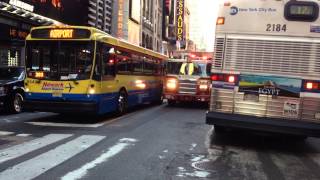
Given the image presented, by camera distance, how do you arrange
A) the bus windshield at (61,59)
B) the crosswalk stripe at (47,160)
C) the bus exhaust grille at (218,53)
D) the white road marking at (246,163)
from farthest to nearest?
1. the bus windshield at (61,59)
2. the bus exhaust grille at (218,53)
3. the white road marking at (246,163)
4. the crosswalk stripe at (47,160)

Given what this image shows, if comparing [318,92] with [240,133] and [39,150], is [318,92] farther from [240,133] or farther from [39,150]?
[39,150]

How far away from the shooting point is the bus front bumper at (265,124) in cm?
1001

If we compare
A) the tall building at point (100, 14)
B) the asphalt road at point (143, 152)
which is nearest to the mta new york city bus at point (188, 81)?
the asphalt road at point (143, 152)

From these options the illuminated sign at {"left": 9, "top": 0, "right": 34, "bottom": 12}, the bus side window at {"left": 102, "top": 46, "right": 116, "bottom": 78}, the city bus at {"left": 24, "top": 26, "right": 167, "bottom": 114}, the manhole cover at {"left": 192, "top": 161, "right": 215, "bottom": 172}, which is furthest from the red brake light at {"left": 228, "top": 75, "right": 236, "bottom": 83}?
the illuminated sign at {"left": 9, "top": 0, "right": 34, "bottom": 12}

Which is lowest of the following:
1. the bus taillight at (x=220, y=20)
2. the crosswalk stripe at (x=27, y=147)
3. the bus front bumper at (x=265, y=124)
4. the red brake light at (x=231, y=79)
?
the crosswalk stripe at (x=27, y=147)

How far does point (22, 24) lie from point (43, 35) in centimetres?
1192

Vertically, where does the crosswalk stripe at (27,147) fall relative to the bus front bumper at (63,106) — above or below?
below

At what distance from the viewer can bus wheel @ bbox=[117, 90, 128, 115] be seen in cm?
1646

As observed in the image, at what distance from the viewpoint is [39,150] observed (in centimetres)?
945

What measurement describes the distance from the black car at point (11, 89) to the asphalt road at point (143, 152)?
1608 millimetres

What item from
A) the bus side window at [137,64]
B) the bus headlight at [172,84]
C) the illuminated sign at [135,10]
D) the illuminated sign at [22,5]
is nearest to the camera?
the bus side window at [137,64]

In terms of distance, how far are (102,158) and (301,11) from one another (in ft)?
16.2

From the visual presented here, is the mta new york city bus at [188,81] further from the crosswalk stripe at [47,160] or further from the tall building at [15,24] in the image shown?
the crosswalk stripe at [47,160]

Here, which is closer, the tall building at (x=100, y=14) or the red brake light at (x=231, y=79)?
the red brake light at (x=231, y=79)
